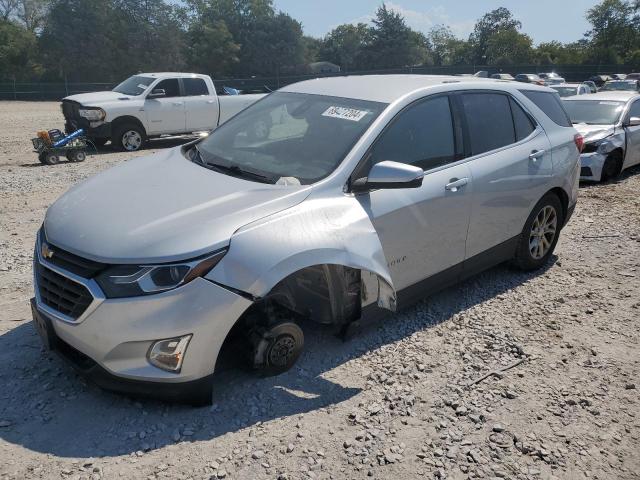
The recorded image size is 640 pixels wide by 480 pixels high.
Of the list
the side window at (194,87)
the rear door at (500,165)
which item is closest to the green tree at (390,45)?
the side window at (194,87)

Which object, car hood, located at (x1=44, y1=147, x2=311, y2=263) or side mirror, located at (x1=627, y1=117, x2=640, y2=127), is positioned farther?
side mirror, located at (x1=627, y1=117, x2=640, y2=127)

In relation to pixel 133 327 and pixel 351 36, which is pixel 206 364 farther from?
pixel 351 36

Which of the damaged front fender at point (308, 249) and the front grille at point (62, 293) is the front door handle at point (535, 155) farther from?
the front grille at point (62, 293)

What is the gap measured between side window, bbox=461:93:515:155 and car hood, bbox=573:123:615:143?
18.3ft

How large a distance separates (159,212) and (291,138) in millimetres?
1259

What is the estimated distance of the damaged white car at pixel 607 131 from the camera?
9641mm

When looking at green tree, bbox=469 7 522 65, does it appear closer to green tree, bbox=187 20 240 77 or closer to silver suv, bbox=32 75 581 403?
green tree, bbox=187 20 240 77

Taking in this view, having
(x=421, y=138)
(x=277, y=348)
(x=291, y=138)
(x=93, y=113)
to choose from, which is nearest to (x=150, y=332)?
(x=277, y=348)

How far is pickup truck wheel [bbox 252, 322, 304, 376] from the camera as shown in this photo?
344 centimetres

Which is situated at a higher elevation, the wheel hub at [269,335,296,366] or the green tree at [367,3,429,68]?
the green tree at [367,3,429,68]

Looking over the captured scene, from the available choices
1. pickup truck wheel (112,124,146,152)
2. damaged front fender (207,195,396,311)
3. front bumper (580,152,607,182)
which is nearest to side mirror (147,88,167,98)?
pickup truck wheel (112,124,146,152)

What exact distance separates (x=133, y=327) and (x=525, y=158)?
3547mm

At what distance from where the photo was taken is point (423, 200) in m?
4.02

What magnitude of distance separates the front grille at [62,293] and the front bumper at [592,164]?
28.8 ft
